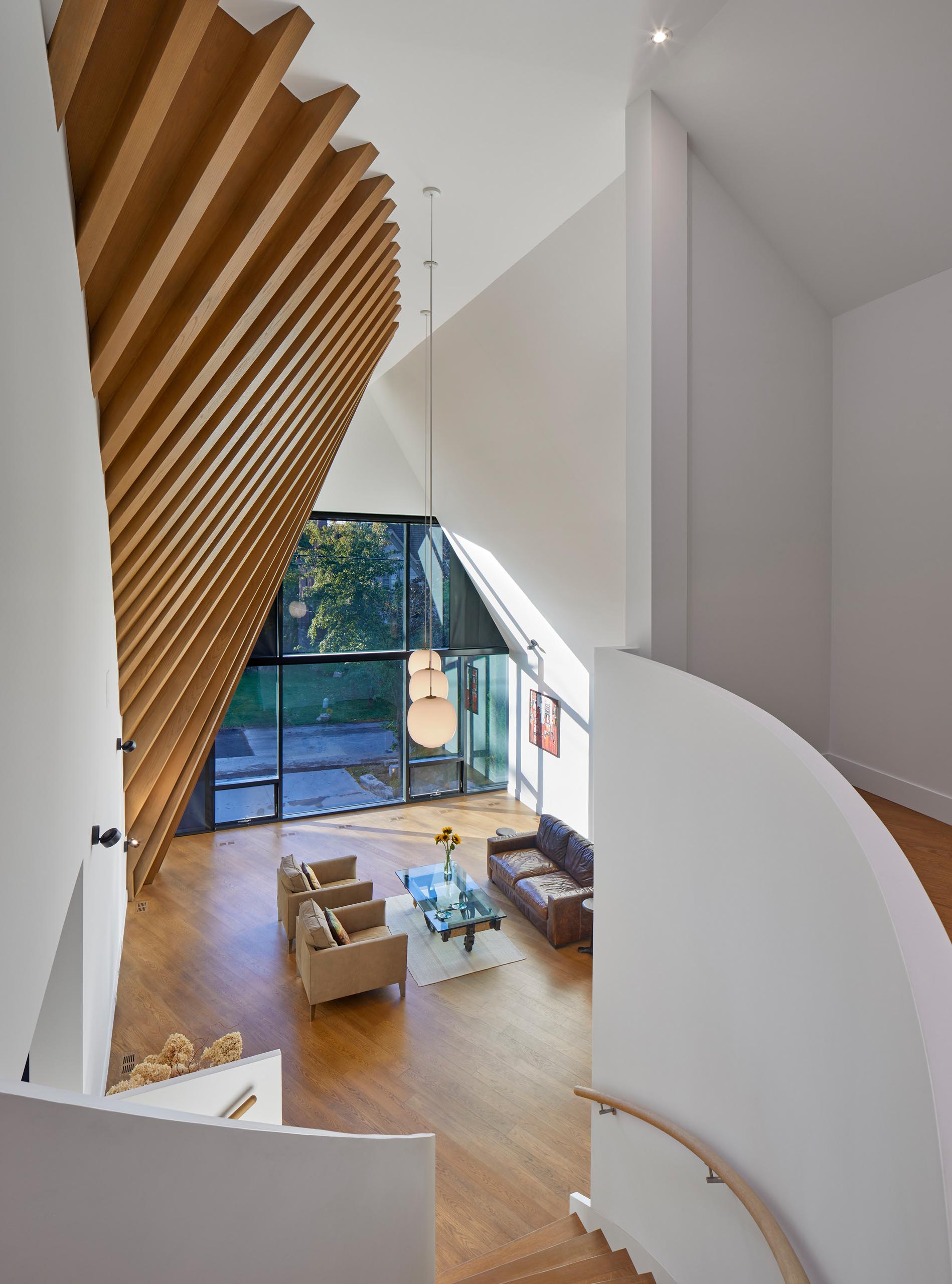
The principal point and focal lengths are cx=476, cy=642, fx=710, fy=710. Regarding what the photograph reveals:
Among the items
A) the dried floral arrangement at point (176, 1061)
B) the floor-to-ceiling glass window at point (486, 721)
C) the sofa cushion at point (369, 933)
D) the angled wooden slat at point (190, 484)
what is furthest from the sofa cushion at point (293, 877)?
the floor-to-ceiling glass window at point (486, 721)

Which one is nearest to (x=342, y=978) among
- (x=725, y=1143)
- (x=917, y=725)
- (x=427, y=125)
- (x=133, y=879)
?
(x=133, y=879)

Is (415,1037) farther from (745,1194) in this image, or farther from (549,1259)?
(745,1194)

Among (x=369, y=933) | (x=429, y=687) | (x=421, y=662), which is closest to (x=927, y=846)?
(x=429, y=687)

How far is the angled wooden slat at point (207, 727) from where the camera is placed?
568 cm

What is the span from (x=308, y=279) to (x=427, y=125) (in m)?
0.99

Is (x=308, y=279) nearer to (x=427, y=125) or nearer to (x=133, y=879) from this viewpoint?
(x=427, y=125)

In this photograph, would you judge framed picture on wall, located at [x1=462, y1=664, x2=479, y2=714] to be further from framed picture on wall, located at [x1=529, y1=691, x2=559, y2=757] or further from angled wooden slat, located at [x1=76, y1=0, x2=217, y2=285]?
angled wooden slat, located at [x1=76, y1=0, x2=217, y2=285]

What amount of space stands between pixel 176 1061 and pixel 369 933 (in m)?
2.88

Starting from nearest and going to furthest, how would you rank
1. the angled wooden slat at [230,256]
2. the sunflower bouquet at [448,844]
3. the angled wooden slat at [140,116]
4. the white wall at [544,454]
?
the angled wooden slat at [140,116] → the angled wooden slat at [230,256] → the white wall at [544,454] → the sunflower bouquet at [448,844]

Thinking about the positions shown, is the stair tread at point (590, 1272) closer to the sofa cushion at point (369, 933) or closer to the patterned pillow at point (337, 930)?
the patterned pillow at point (337, 930)

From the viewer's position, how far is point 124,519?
2885mm

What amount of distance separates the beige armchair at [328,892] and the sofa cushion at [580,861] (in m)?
2.04

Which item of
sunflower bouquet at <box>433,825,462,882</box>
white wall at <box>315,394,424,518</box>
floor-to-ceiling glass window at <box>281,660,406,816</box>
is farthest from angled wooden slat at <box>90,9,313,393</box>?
floor-to-ceiling glass window at <box>281,660,406,816</box>

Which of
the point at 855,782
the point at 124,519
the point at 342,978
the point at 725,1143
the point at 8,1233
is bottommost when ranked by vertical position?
the point at 342,978
